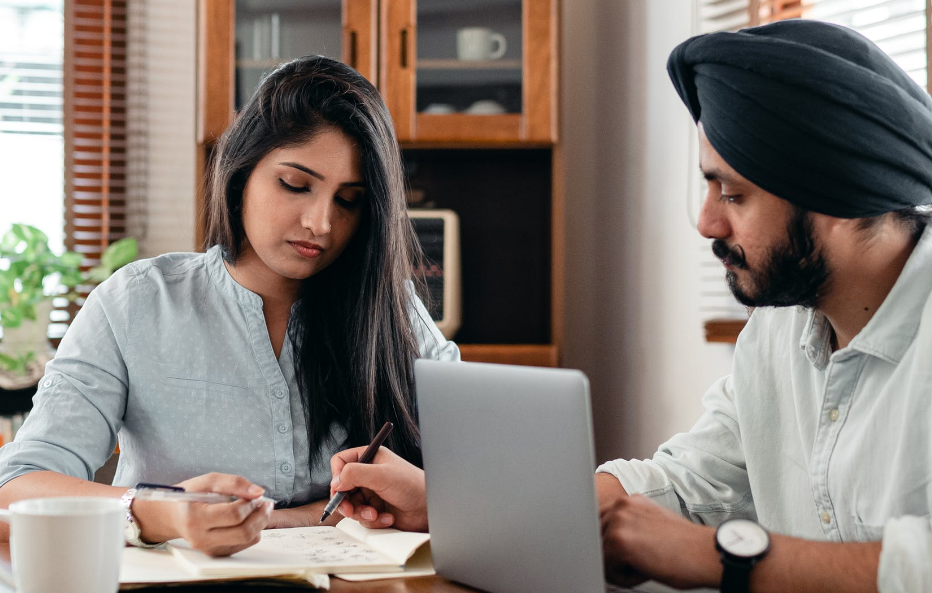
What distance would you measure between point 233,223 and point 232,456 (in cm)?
38

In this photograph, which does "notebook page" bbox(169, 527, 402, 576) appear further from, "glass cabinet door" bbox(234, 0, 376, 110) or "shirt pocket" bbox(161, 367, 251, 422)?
"glass cabinet door" bbox(234, 0, 376, 110)

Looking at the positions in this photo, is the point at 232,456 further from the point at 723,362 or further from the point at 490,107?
the point at 490,107

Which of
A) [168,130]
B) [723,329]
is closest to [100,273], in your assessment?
[168,130]

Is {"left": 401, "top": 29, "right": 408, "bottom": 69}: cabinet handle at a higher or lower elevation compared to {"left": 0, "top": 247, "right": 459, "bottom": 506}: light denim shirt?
higher

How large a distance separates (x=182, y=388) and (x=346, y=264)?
332 mm

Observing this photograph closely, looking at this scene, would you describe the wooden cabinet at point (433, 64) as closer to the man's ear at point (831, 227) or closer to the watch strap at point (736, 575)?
the man's ear at point (831, 227)

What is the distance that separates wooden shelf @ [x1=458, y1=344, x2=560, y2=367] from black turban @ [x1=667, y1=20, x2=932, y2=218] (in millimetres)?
1416

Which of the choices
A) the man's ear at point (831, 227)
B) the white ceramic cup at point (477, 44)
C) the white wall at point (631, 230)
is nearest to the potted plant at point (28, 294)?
the white ceramic cup at point (477, 44)

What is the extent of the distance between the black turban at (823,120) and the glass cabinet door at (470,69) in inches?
55.8

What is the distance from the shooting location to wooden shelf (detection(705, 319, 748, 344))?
79.0 inches

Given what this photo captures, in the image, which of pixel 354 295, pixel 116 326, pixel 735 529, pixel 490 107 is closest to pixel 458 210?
pixel 490 107

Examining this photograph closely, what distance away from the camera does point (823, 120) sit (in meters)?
0.97

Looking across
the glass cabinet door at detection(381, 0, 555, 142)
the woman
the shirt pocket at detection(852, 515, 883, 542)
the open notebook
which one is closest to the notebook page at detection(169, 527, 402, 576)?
the open notebook

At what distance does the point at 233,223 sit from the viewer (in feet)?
4.91
